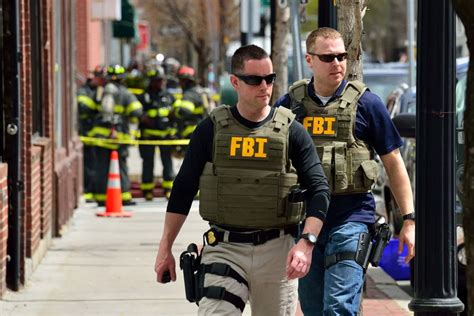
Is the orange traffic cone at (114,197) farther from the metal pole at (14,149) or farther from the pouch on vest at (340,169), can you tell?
the pouch on vest at (340,169)

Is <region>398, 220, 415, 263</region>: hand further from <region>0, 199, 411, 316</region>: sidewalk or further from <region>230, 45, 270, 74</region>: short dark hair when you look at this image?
<region>0, 199, 411, 316</region>: sidewalk

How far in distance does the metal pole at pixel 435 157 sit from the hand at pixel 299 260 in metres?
1.31

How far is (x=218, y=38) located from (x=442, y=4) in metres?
38.7

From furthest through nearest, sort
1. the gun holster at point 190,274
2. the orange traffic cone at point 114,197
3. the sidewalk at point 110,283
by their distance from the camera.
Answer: the orange traffic cone at point 114,197 < the sidewalk at point 110,283 < the gun holster at point 190,274

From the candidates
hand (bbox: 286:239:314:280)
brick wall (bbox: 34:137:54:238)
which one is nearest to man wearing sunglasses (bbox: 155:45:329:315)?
hand (bbox: 286:239:314:280)

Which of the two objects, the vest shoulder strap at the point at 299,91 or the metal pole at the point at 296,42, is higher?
the metal pole at the point at 296,42

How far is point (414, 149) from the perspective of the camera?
12047 mm

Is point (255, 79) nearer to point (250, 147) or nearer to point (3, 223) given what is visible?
point (250, 147)

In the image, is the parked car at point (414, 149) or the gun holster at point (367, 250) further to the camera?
the parked car at point (414, 149)

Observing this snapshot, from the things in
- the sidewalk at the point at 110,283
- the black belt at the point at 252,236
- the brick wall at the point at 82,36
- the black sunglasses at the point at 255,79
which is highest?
the brick wall at the point at 82,36

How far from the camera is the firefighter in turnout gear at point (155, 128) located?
20.2 m

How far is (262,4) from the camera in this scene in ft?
71.0

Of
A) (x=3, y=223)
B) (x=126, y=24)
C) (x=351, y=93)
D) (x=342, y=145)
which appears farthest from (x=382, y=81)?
(x=126, y=24)

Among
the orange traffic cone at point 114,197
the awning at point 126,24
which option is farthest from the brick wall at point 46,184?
the awning at point 126,24
